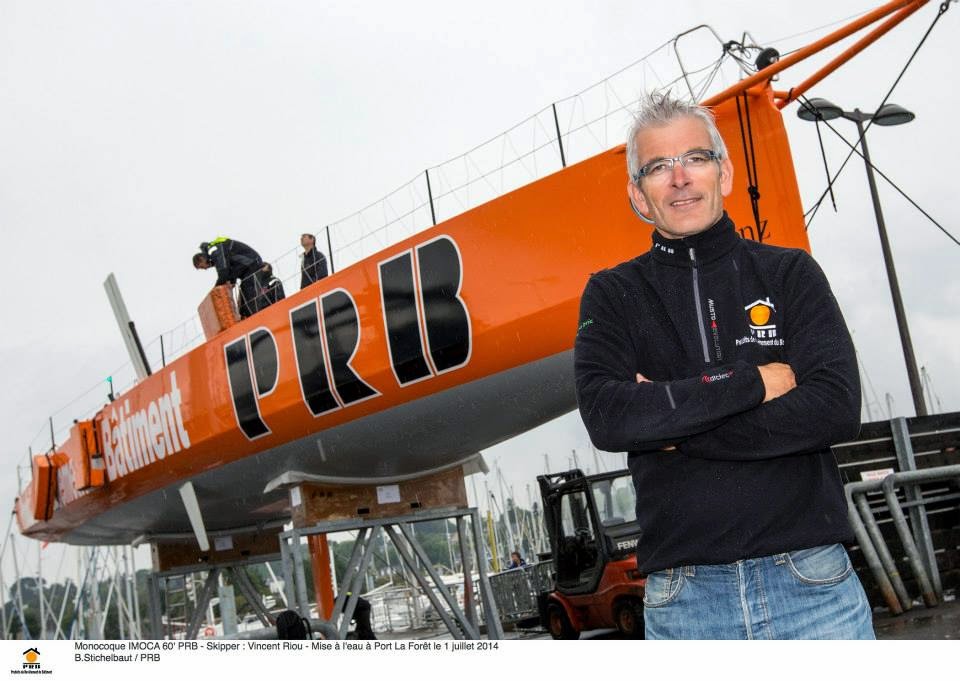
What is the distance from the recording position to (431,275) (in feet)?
17.8

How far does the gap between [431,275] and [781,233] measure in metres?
2.08

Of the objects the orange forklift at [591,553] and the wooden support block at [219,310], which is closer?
the wooden support block at [219,310]

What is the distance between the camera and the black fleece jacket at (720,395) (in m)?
1.51

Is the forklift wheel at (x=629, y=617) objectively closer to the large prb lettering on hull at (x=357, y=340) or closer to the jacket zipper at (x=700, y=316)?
the large prb lettering on hull at (x=357, y=340)

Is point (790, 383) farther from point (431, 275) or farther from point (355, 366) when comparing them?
point (355, 366)

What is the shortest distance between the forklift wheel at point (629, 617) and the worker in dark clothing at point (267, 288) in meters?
3.97

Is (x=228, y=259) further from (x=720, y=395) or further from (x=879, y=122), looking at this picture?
(x=720, y=395)

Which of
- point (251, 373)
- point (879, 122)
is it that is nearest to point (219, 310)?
point (251, 373)

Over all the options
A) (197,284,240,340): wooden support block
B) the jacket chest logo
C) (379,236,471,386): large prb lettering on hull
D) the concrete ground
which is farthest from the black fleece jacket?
(197,284,240,340): wooden support block

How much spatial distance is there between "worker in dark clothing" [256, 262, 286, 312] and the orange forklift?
10.9 feet

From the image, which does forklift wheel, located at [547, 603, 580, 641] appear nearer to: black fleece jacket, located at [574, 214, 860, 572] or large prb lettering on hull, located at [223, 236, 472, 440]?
large prb lettering on hull, located at [223, 236, 472, 440]

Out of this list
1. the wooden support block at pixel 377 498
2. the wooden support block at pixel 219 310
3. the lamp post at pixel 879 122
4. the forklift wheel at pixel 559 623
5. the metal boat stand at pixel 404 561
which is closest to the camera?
the lamp post at pixel 879 122

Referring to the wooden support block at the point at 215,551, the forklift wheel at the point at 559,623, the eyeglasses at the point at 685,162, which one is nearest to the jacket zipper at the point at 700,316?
the eyeglasses at the point at 685,162

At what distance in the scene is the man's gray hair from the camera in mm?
1763
